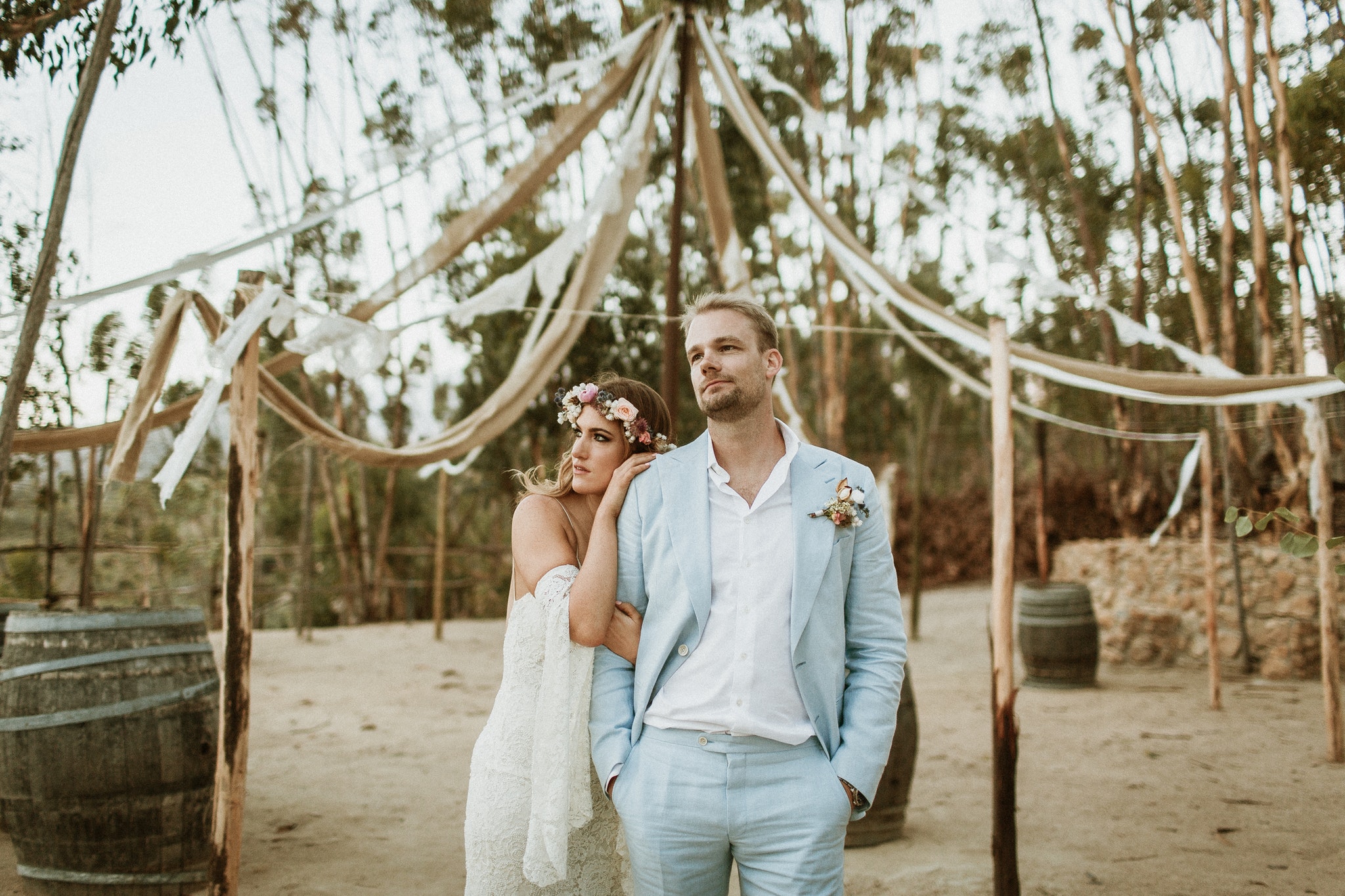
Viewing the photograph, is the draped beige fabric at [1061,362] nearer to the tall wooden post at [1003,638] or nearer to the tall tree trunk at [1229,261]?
the tall wooden post at [1003,638]

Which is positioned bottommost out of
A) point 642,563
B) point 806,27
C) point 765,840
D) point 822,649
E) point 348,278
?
point 765,840

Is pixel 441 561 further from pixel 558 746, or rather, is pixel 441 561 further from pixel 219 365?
pixel 558 746

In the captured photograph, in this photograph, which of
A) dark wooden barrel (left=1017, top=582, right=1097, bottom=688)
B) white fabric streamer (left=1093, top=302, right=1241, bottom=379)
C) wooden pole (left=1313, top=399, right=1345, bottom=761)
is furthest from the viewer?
dark wooden barrel (left=1017, top=582, right=1097, bottom=688)

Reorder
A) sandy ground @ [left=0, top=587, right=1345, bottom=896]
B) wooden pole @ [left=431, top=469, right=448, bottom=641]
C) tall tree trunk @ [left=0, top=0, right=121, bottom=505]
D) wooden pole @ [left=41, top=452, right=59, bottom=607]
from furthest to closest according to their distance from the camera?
wooden pole @ [left=431, top=469, right=448, bottom=641]
wooden pole @ [left=41, top=452, right=59, bottom=607]
sandy ground @ [left=0, top=587, right=1345, bottom=896]
tall tree trunk @ [left=0, top=0, right=121, bottom=505]

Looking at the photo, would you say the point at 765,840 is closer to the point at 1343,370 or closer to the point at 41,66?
the point at 1343,370

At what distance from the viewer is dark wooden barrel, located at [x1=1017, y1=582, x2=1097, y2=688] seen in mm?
7355

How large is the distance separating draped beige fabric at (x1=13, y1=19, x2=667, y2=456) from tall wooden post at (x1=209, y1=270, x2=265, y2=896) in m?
0.44

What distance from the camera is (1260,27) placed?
7.86 m

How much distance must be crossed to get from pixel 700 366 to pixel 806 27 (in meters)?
Answer: 12.4

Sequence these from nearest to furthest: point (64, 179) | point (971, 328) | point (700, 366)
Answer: point (700, 366) → point (64, 179) → point (971, 328)

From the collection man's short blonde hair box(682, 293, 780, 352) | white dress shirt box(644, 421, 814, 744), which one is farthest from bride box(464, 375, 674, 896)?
man's short blonde hair box(682, 293, 780, 352)

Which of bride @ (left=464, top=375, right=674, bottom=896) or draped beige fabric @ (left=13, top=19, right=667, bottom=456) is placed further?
draped beige fabric @ (left=13, top=19, right=667, bottom=456)

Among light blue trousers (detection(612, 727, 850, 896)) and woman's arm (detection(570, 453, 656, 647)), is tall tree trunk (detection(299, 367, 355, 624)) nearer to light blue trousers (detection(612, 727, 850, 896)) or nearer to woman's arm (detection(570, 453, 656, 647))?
woman's arm (detection(570, 453, 656, 647))

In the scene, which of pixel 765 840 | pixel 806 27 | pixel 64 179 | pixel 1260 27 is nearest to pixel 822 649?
pixel 765 840
